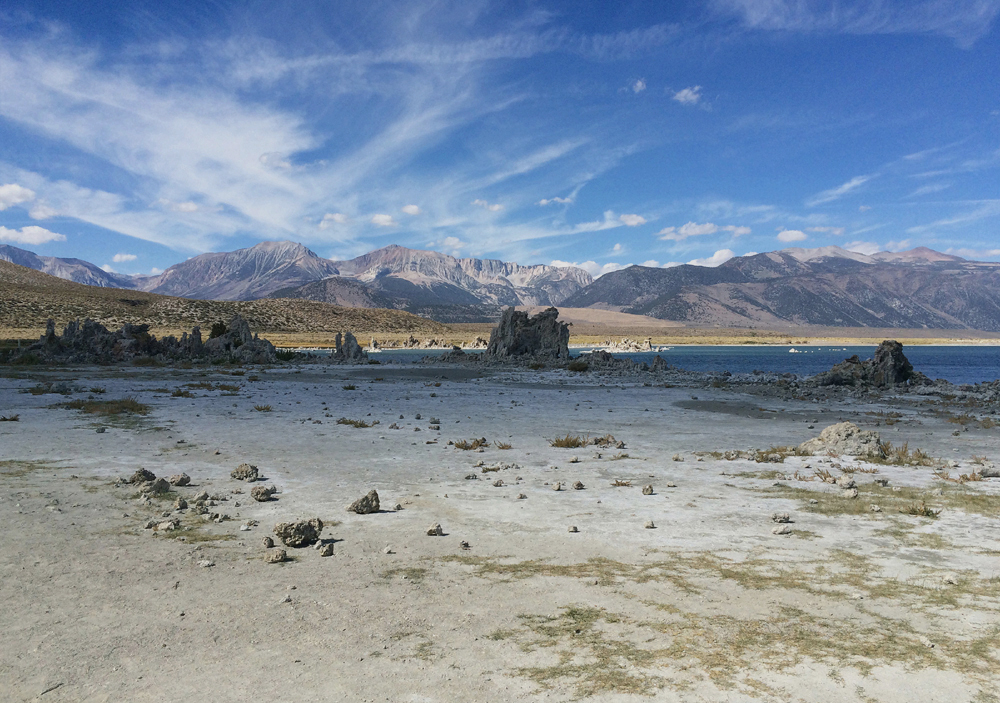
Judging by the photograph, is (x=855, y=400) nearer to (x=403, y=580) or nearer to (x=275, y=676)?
(x=403, y=580)

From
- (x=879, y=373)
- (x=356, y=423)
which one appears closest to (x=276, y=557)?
(x=356, y=423)

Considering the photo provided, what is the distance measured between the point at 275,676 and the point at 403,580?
6.79ft

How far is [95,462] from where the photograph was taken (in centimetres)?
1234

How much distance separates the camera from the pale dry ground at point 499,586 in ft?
15.1

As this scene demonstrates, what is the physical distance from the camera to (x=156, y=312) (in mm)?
131500

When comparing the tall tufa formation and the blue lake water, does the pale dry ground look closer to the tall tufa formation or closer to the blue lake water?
the tall tufa formation

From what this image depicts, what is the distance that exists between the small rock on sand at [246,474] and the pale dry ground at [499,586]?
0.90 feet

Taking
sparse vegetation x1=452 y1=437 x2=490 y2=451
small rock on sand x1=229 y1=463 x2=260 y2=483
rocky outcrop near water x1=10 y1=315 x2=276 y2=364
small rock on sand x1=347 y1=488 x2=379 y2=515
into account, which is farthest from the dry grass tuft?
rocky outcrop near water x1=10 y1=315 x2=276 y2=364

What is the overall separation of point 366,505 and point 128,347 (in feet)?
171

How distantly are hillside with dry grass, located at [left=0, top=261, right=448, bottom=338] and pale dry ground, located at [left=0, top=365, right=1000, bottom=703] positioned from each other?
340 ft

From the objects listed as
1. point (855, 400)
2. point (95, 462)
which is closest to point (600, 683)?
point (95, 462)

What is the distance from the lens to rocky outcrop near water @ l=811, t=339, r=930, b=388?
123 ft

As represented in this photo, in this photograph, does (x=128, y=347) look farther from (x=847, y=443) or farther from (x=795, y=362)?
(x=795, y=362)

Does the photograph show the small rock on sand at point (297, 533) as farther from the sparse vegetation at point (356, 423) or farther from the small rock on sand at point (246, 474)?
the sparse vegetation at point (356, 423)
